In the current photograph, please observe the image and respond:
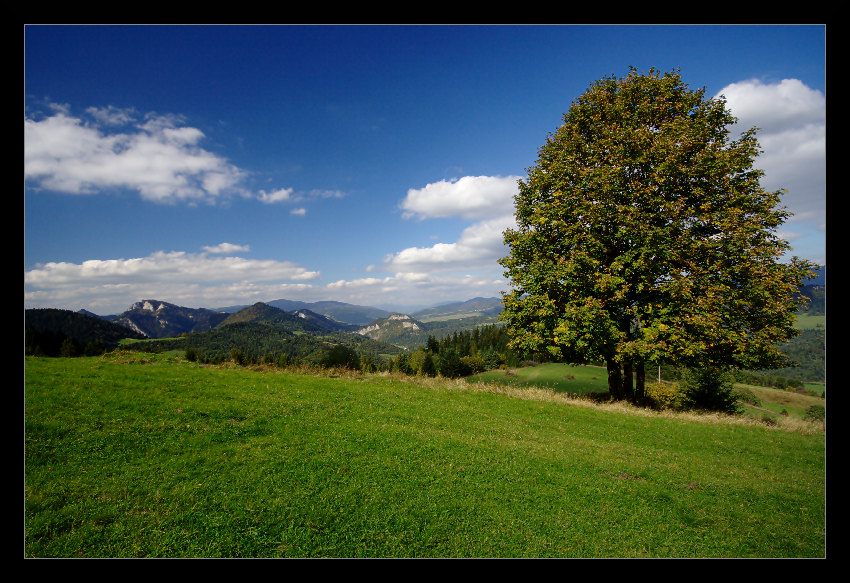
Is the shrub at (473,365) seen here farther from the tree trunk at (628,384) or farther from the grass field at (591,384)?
the tree trunk at (628,384)

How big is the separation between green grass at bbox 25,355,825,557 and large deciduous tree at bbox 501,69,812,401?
184 inches

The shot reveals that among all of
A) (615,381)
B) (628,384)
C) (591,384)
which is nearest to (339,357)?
(615,381)

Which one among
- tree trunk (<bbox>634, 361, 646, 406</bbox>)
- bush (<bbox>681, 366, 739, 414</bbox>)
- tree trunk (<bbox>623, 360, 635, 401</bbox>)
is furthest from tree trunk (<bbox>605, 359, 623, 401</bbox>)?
bush (<bbox>681, 366, 739, 414</bbox>)

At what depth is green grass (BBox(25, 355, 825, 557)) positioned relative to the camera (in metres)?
5.09

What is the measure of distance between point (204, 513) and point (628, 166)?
21.1 metres

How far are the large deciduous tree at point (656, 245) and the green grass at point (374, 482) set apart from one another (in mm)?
4684

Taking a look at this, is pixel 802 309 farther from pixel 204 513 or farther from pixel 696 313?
pixel 204 513

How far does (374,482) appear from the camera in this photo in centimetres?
684

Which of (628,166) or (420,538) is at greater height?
(628,166)

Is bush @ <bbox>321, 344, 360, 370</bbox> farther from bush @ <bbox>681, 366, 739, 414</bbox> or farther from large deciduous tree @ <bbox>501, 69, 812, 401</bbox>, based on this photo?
bush @ <bbox>681, 366, 739, 414</bbox>

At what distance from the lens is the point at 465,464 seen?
8164 mm
